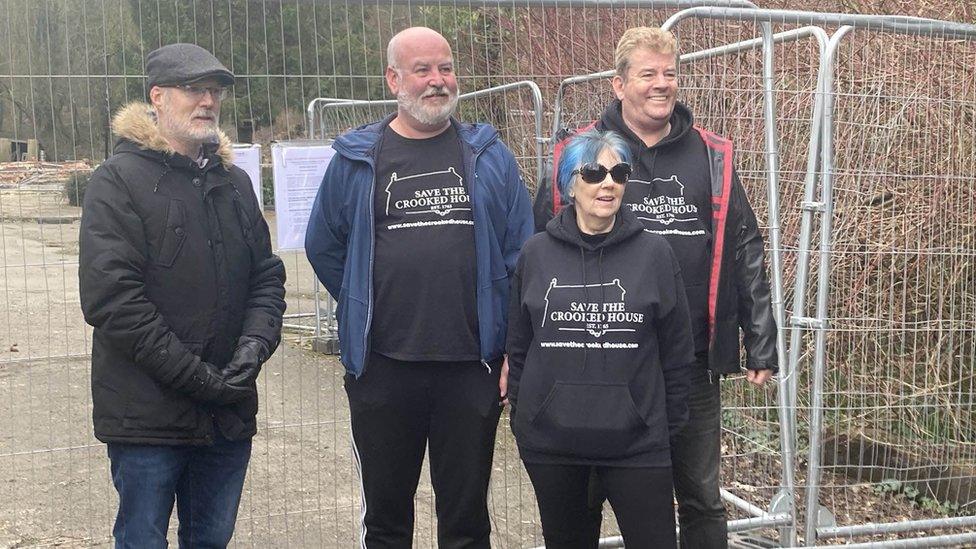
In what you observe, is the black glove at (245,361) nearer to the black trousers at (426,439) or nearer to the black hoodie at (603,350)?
the black trousers at (426,439)

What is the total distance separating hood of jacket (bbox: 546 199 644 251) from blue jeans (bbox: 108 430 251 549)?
4.24ft

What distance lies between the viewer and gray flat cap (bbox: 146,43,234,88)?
362cm

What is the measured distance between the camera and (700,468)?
4.04 metres

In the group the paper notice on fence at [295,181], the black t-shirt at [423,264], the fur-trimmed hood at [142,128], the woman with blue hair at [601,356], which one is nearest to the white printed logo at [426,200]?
the black t-shirt at [423,264]

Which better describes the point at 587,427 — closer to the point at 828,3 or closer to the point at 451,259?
the point at 451,259

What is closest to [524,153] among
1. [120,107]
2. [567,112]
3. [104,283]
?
[567,112]

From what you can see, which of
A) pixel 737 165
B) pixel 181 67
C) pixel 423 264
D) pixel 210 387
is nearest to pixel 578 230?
pixel 423 264

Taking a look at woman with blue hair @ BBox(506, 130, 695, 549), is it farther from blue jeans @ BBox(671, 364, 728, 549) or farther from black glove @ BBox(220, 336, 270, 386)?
black glove @ BBox(220, 336, 270, 386)

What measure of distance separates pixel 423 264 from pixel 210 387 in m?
0.81

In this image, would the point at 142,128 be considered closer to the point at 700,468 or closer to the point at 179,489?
the point at 179,489

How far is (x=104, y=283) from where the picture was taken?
135 inches

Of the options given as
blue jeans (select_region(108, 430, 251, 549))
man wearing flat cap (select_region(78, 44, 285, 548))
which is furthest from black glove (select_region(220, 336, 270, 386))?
blue jeans (select_region(108, 430, 251, 549))

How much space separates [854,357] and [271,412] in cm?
372

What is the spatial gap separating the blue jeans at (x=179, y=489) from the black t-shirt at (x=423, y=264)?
25.8 inches
